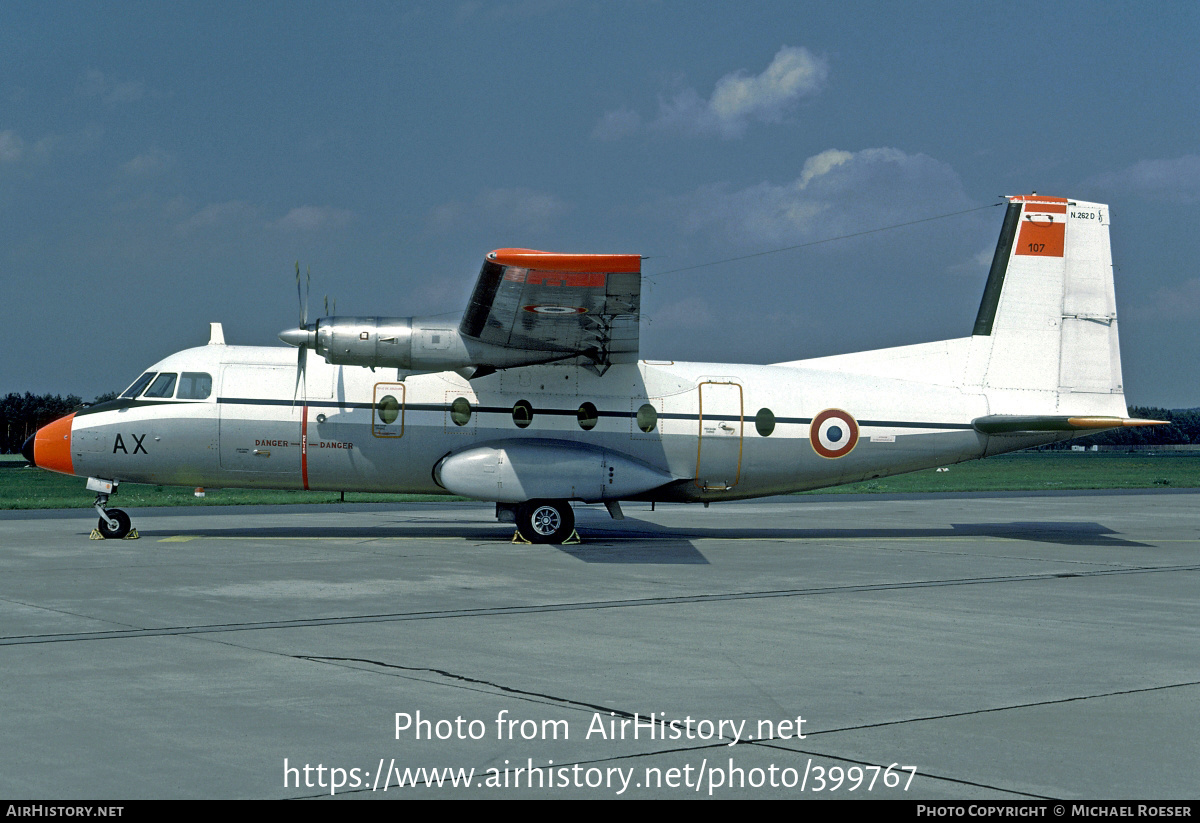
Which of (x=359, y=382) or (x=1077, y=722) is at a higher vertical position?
(x=359, y=382)

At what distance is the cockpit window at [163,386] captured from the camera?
61.9ft

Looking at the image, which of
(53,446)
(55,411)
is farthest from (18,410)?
(53,446)

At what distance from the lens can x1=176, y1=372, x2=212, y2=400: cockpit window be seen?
1881 centimetres

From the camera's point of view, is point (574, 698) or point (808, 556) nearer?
point (574, 698)

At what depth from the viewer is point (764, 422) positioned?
19.7 metres

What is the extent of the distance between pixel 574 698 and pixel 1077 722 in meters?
3.23

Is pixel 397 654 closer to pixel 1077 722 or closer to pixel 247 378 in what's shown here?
pixel 1077 722

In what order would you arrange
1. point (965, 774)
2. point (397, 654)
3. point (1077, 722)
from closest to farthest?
point (965, 774)
point (1077, 722)
point (397, 654)

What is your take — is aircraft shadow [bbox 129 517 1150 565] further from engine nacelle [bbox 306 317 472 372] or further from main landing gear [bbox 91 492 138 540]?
engine nacelle [bbox 306 317 472 372]

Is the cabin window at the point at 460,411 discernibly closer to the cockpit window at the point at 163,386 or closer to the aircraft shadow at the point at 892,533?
the aircraft shadow at the point at 892,533

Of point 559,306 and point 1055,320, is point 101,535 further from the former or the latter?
point 1055,320

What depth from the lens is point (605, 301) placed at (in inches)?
634

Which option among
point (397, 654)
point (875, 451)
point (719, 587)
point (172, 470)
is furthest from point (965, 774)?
point (172, 470)
